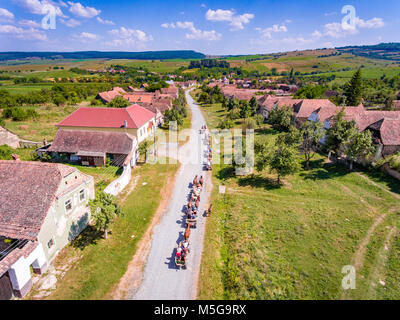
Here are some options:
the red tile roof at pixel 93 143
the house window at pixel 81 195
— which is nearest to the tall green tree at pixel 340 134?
the red tile roof at pixel 93 143

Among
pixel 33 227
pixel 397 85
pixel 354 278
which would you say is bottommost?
pixel 354 278

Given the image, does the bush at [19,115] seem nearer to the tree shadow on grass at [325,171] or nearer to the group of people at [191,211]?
the group of people at [191,211]

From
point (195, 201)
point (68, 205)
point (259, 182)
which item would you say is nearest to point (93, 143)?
point (68, 205)

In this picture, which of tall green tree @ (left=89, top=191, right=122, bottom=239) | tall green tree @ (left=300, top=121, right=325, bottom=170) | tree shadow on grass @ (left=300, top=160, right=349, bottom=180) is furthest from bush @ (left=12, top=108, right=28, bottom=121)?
tree shadow on grass @ (left=300, top=160, right=349, bottom=180)

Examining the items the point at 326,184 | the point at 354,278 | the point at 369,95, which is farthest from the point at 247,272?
the point at 369,95

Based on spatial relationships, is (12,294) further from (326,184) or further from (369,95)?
(369,95)

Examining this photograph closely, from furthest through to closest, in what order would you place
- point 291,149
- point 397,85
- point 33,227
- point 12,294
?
1. point 397,85
2. point 291,149
3. point 33,227
4. point 12,294

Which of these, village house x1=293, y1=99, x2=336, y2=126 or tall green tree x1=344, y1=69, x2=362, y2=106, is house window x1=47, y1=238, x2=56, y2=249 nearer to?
village house x1=293, y1=99, x2=336, y2=126

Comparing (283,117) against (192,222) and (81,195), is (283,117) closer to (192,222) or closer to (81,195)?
(192,222)
